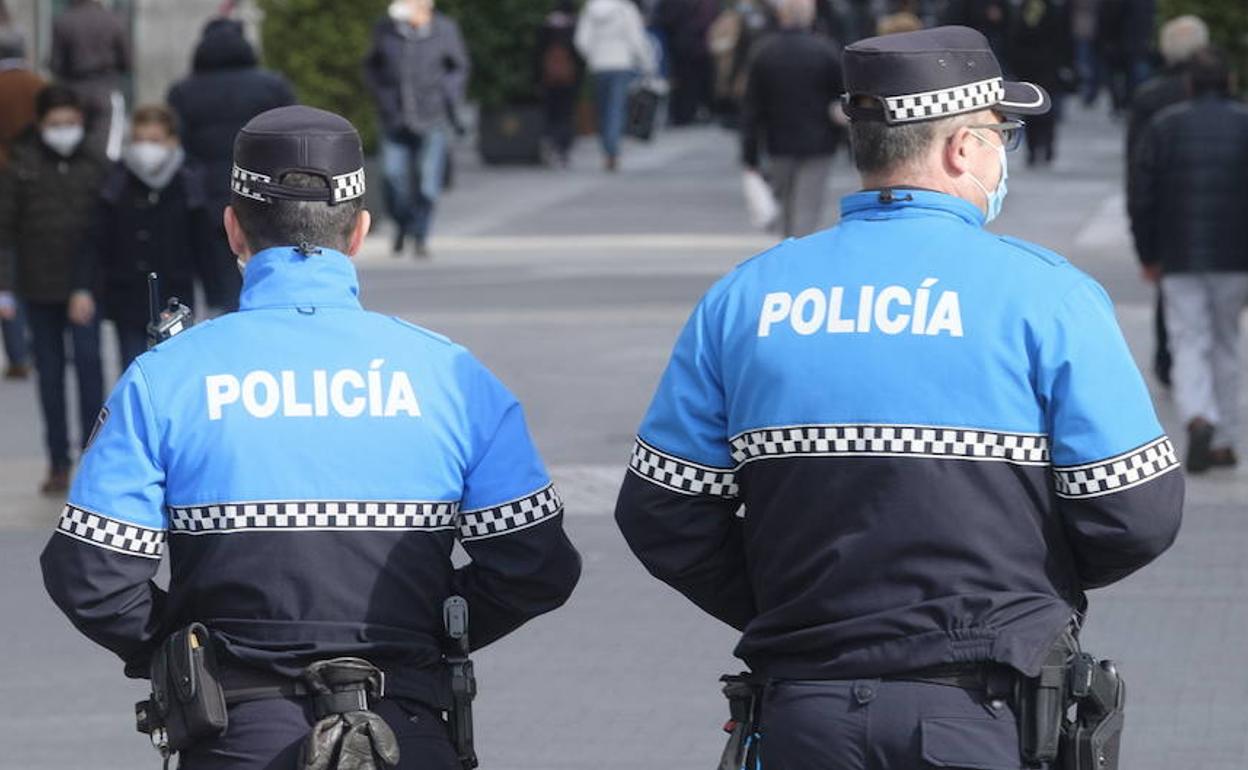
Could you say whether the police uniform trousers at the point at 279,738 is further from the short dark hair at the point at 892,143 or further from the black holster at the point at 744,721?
the short dark hair at the point at 892,143

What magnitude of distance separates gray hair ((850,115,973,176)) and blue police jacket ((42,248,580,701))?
0.68 meters

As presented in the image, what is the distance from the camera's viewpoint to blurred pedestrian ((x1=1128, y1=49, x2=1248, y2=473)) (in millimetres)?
11195

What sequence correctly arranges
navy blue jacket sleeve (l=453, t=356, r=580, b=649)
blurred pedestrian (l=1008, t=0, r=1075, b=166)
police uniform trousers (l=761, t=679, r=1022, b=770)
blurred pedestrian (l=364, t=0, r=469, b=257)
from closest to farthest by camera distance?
police uniform trousers (l=761, t=679, r=1022, b=770) < navy blue jacket sleeve (l=453, t=356, r=580, b=649) < blurred pedestrian (l=364, t=0, r=469, b=257) < blurred pedestrian (l=1008, t=0, r=1075, b=166)

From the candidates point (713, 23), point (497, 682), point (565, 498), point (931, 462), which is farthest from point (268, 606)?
point (713, 23)

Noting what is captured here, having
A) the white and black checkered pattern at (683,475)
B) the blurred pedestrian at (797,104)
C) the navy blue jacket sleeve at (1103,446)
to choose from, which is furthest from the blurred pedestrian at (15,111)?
the navy blue jacket sleeve at (1103,446)

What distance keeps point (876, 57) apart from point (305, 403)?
3.28 ft

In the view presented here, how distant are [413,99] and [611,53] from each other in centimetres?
790

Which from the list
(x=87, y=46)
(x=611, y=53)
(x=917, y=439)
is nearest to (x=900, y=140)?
(x=917, y=439)

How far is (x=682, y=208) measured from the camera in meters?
23.3

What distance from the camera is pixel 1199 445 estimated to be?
11.2 metres

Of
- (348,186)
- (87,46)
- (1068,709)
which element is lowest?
(87,46)

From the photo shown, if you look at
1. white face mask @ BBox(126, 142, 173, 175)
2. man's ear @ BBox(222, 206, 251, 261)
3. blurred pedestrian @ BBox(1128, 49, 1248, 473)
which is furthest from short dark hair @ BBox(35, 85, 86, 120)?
man's ear @ BBox(222, 206, 251, 261)

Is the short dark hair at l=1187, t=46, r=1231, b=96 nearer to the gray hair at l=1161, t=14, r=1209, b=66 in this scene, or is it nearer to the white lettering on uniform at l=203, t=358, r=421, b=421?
the gray hair at l=1161, t=14, r=1209, b=66

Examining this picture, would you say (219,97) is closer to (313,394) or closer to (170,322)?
(170,322)
